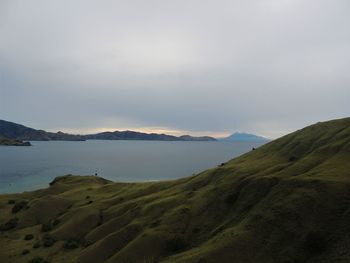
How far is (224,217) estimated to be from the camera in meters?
59.5

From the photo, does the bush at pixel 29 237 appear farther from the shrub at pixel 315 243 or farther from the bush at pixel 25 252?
the shrub at pixel 315 243

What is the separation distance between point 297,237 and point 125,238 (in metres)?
30.8

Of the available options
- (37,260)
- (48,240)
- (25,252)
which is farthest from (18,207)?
(37,260)

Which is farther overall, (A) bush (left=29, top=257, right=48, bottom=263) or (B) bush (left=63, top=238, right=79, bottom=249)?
(B) bush (left=63, top=238, right=79, bottom=249)

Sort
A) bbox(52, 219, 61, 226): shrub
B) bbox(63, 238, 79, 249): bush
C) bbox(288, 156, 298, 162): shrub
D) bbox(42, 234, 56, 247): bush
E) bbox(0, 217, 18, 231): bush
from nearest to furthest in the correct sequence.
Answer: bbox(63, 238, 79, 249): bush
bbox(288, 156, 298, 162): shrub
bbox(42, 234, 56, 247): bush
bbox(52, 219, 61, 226): shrub
bbox(0, 217, 18, 231): bush

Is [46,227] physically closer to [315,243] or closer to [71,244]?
[71,244]

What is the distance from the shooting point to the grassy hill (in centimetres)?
4625

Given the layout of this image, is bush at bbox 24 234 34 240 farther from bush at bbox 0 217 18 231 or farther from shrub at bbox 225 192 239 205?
shrub at bbox 225 192 239 205

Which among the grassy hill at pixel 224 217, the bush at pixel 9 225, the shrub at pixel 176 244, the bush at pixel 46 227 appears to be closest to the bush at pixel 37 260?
the grassy hill at pixel 224 217

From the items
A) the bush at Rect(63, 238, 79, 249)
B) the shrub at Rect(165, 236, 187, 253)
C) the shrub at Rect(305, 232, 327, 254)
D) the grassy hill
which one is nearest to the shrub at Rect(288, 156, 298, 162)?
the grassy hill

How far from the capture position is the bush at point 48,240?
73731 millimetres

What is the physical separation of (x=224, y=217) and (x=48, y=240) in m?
37.3

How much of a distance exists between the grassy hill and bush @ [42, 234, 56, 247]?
0.24 metres

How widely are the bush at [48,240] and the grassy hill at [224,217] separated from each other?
0.24m
